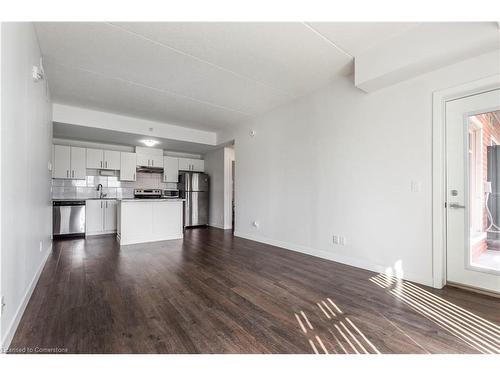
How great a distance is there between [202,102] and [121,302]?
135 inches

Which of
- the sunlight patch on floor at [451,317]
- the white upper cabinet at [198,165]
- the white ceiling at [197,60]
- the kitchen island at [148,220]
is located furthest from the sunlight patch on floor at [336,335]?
the white upper cabinet at [198,165]

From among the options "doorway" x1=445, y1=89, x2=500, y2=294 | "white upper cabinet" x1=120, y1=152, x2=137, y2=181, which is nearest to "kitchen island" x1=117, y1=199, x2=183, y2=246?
"white upper cabinet" x1=120, y1=152, x2=137, y2=181

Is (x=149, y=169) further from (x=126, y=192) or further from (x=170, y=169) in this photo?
(x=126, y=192)

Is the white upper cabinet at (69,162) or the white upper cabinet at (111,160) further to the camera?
the white upper cabinet at (111,160)

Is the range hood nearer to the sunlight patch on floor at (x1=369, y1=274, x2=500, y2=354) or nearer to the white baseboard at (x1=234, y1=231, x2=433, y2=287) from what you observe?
the white baseboard at (x1=234, y1=231, x2=433, y2=287)

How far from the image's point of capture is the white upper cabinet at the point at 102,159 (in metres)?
5.88

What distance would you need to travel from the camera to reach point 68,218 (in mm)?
5332

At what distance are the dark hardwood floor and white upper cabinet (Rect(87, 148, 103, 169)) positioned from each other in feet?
10.7

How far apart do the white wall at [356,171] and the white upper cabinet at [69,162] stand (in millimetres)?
4479

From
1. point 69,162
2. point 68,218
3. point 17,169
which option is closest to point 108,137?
point 69,162

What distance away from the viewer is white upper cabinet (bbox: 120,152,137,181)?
6.28 m

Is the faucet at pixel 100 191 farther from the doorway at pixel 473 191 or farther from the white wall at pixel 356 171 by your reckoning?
the doorway at pixel 473 191

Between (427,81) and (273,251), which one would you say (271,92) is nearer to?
(427,81)

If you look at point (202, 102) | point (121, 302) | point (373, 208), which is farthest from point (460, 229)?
point (202, 102)
